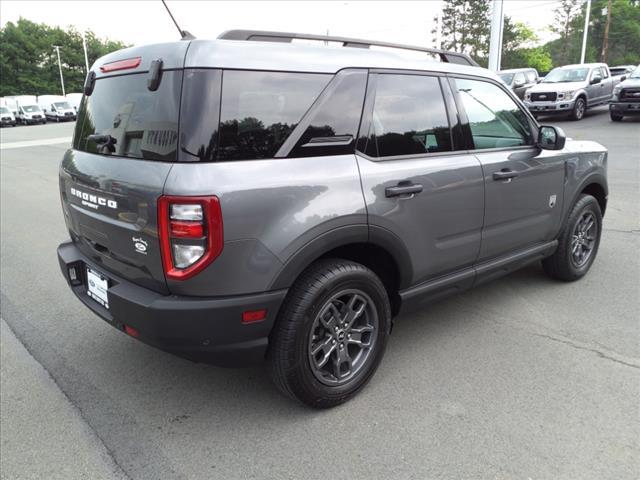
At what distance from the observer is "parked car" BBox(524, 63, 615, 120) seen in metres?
16.8

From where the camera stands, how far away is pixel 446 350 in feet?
11.2

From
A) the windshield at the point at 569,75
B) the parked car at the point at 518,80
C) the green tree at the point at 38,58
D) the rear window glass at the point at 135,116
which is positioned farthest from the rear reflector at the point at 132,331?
the green tree at the point at 38,58

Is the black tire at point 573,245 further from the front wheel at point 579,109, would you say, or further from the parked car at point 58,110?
the parked car at point 58,110

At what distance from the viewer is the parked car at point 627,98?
1544 centimetres

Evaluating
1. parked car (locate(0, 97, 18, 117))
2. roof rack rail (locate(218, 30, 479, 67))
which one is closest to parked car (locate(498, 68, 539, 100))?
roof rack rail (locate(218, 30, 479, 67))

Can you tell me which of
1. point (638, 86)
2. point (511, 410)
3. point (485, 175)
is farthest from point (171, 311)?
point (638, 86)

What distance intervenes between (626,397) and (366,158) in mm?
1983

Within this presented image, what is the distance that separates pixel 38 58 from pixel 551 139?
81.1 metres

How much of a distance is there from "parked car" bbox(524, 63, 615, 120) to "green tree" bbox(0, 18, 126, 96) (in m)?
67.6

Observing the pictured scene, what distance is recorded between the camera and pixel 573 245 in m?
4.46

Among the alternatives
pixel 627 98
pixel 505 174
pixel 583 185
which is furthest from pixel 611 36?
pixel 505 174

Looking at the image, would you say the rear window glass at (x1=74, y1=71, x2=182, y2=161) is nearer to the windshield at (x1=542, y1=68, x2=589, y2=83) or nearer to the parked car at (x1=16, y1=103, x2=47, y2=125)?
the windshield at (x1=542, y1=68, x2=589, y2=83)

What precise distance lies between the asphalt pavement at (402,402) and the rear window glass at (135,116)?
142 centimetres

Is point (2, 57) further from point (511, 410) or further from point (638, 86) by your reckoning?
point (511, 410)
